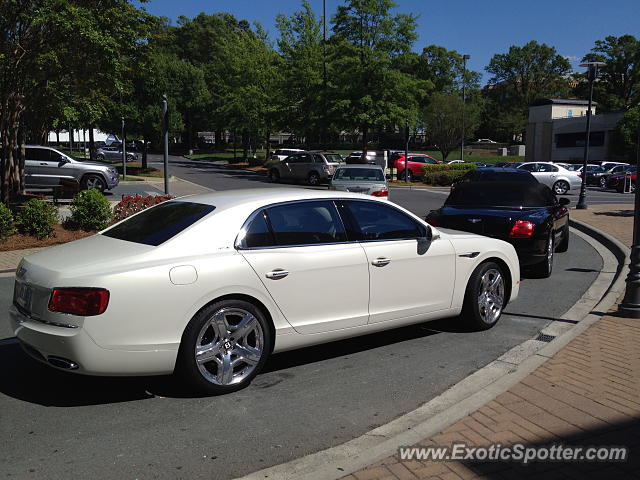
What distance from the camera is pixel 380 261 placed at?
528 centimetres

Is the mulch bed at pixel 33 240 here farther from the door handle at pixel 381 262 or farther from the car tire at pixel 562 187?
the car tire at pixel 562 187

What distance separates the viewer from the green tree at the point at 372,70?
103 feet

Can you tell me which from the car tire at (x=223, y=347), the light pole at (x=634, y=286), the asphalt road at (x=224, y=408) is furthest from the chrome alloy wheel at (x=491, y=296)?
the car tire at (x=223, y=347)

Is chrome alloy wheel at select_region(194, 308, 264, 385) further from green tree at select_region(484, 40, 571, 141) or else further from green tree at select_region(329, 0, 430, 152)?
green tree at select_region(484, 40, 571, 141)

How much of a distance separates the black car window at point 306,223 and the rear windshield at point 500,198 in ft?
15.3

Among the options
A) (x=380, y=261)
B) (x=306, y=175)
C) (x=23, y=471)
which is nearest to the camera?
(x=23, y=471)

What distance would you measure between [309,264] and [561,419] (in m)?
2.17

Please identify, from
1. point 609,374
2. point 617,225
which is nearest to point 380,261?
point 609,374

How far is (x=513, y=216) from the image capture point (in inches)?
337

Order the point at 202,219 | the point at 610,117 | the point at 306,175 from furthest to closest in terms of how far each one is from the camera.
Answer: the point at 610,117 → the point at 306,175 → the point at 202,219

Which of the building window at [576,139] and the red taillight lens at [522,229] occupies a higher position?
the building window at [576,139]

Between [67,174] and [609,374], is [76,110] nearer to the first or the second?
[67,174]

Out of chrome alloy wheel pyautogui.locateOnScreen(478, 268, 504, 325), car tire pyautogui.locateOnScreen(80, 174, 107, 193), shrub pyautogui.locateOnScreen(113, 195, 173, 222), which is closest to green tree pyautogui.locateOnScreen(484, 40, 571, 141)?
car tire pyautogui.locateOnScreen(80, 174, 107, 193)

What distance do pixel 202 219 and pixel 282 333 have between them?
43.7 inches
